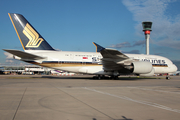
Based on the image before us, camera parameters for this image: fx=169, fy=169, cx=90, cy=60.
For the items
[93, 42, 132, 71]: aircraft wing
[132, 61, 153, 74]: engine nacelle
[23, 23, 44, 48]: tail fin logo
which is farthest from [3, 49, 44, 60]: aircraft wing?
[132, 61, 153, 74]: engine nacelle

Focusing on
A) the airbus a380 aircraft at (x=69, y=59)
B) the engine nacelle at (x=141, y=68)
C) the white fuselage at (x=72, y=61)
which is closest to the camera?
the engine nacelle at (x=141, y=68)

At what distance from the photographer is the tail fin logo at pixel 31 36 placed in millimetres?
22089

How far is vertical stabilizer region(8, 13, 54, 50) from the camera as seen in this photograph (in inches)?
858

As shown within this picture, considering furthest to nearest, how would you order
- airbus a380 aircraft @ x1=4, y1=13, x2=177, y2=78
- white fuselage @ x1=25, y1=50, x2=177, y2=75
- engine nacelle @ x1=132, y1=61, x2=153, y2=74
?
white fuselage @ x1=25, y1=50, x2=177, y2=75 < airbus a380 aircraft @ x1=4, y1=13, x2=177, y2=78 < engine nacelle @ x1=132, y1=61, x2=153, y2=74

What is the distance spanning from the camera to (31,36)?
22297 mm

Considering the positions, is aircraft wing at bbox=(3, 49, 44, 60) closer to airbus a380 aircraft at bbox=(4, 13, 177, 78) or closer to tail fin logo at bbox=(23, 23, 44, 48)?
airbus a380 aircraft at bbox=(4, 13, 177, 78)

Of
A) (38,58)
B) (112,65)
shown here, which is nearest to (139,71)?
(112,65)

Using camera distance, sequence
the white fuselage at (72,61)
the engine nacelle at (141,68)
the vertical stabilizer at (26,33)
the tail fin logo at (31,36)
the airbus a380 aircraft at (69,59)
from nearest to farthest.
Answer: the engine nacelle at (141,68) → the airbus a380 aircraft at (69,59) → the vertical stabilizer at (26,33) → the white fuselage at (72,61) → the tail fin logo at (31,36)

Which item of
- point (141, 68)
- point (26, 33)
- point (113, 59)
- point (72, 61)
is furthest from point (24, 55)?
point (141, 68)

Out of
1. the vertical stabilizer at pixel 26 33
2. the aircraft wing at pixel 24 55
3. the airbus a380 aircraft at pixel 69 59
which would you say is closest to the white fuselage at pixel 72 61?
the airbus a380 aircraft at pixel 69 59

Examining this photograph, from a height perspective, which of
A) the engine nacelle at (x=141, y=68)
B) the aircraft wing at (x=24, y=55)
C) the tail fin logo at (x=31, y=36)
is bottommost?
the engine nacelle at (x=141, y=68)

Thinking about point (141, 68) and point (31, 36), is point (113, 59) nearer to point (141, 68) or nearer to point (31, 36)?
point (141, 68)

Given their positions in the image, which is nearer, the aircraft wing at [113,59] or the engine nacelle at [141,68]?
the aircraft wing at [113,59]

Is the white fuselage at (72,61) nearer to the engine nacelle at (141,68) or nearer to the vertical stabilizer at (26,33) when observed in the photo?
the vertical stabilizer at (26,33)
